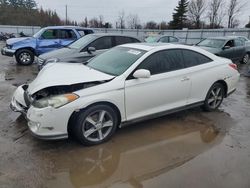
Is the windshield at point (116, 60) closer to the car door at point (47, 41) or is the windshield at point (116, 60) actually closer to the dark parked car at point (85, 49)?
the dark parked car at point (85, 49)

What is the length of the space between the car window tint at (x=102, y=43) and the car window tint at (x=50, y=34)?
3.91 m

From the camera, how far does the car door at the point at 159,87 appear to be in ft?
14.3

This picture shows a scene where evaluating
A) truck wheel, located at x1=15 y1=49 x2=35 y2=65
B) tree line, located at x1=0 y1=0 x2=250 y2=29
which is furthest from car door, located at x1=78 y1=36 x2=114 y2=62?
tree line, located at x1=0 y1=0 x2=250 y2=29

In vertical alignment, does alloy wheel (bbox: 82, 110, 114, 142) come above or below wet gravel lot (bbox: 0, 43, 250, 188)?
above

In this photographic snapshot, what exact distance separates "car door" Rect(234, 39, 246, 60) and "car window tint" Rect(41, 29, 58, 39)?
8876mm

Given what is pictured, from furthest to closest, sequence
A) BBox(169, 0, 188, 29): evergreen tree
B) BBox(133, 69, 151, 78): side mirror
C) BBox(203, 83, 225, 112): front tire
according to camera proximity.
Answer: BBox(169, 0, 188, 29): evergreen tree < BBox(203, 83, 225, 112): front tire < BBox(133, 69, 151, 78): side mirror

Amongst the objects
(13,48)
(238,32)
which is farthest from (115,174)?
(238,32)

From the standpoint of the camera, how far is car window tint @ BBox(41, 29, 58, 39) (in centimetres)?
1190

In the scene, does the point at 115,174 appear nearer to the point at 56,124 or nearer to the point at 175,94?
the point at 56,124

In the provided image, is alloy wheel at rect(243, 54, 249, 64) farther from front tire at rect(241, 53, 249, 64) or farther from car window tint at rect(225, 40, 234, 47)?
car window tint at rect(225, 40, 234, 47)

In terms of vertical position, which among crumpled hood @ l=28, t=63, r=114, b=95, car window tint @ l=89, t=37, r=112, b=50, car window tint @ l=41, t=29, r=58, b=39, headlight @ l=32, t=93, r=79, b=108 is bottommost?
headlight @ l=32, t=93, r=79, b=108

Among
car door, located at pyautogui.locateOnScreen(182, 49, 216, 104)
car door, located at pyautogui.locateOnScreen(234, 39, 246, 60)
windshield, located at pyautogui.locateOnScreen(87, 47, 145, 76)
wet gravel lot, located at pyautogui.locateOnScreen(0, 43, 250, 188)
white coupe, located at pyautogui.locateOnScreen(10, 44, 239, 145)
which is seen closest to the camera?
wet gravel lot, located at pyautogui.locateOnScreen(0, 43, 250, 188)

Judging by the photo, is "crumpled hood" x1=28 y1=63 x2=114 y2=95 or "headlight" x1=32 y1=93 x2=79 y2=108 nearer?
"headlight" x1=32 y1=93 x2=79 y2=108

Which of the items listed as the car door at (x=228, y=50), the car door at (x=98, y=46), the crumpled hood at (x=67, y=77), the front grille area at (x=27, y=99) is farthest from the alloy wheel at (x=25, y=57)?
the car door at (x=228, y=50)
